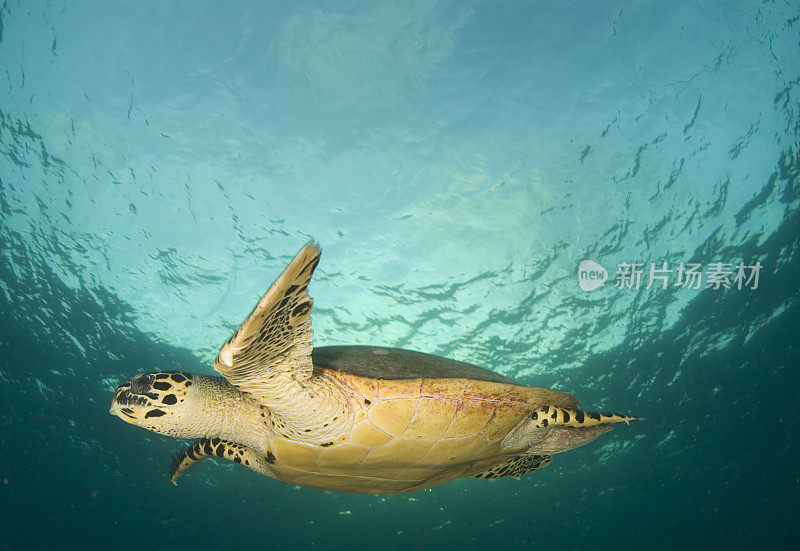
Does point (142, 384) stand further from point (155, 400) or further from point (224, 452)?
point (224, 452)

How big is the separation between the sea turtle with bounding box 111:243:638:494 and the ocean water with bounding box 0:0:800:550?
6.97 meters

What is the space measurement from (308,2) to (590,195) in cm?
845

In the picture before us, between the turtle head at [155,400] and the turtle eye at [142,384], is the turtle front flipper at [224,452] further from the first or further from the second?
the turtle eye at [142,384]

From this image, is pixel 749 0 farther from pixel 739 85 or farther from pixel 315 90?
pixel 315 90

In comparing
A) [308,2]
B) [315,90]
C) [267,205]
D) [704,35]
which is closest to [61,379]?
[267,205]

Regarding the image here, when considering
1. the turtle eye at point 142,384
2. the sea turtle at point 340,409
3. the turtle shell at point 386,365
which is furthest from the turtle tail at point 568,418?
the turtle eye at point 142,384

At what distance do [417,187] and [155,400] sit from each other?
8.26 metres

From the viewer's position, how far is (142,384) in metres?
3.21

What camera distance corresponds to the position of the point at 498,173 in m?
10.0

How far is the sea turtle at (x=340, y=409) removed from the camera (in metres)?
2.72

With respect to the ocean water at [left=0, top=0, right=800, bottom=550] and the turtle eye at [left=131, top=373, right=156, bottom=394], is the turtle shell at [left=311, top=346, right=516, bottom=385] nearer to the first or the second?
the turtle eye at [left=131, top=373, right=156, bottom=394]

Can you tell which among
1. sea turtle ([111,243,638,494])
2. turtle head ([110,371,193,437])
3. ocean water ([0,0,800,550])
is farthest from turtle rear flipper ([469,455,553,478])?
ocean water ([0,0,800,550])

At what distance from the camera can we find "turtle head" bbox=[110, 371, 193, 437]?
3.13 m

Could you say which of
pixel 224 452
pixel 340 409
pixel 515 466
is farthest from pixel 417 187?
pixel 340 409
